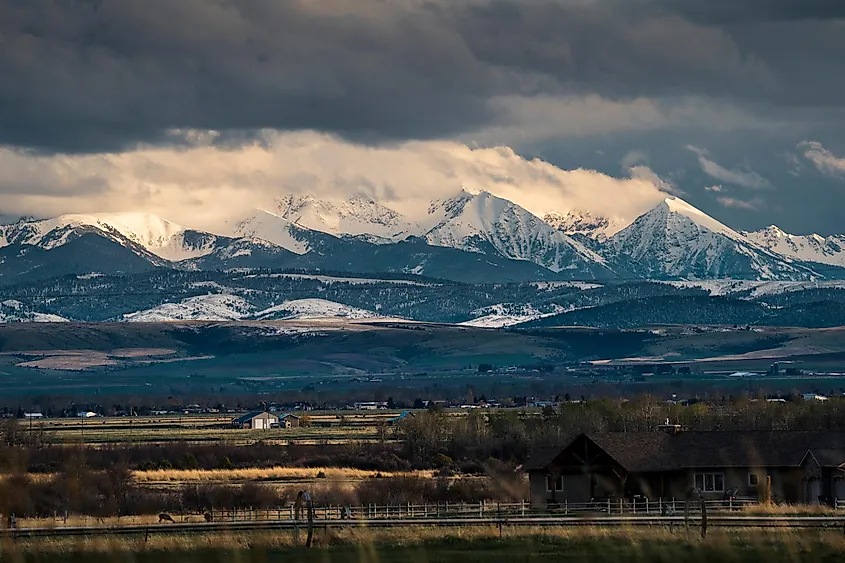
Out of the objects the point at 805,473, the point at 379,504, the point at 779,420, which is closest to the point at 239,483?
the point at 379,504

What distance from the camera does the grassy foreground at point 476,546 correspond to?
52.0 meters

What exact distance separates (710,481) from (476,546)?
2802 centimetres

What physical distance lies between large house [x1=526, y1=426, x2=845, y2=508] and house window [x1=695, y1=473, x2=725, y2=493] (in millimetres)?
48

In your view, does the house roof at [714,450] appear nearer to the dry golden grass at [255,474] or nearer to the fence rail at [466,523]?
the fence rail at [466,523]

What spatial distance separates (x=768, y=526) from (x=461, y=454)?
76295mm

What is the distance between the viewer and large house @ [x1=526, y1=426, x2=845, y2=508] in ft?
275

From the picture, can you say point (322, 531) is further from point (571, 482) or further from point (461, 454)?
point (461, 454)

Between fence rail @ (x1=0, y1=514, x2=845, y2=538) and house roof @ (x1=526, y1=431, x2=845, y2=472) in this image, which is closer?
fence rail @ (x1=0, y1=514, x2=845, y2=538)

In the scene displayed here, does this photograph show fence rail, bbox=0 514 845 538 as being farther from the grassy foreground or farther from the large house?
the large house

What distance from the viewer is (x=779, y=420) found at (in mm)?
137125

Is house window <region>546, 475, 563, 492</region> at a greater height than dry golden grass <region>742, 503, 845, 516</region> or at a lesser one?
greater

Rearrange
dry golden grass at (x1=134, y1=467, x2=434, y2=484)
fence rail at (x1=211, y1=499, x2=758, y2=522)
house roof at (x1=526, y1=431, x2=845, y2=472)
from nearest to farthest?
fence rail at (x1=211, y1=499, x2=758, y2=522) → house roof at (x1=526, y1=431, x2=845, y2=472) → dry golden grass at (x1=134, y1=467, x2=434, y2=484)

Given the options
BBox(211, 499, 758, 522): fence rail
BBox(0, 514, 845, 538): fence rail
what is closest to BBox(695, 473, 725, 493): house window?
BBox(211, 499, 758, 522): fence rail

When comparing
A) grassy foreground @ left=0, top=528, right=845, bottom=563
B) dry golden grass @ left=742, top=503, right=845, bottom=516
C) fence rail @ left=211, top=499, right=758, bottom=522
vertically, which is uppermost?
fence rail @ left=211, top=499, right=758, bottom=522
